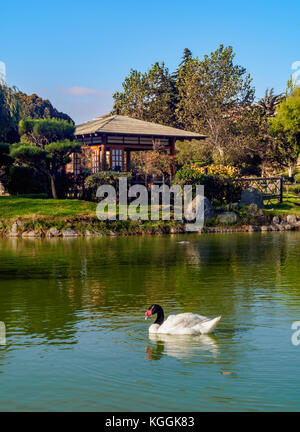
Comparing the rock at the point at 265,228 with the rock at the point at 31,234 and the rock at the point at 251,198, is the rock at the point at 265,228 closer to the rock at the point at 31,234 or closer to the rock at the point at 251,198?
the rock at the point at 251,198

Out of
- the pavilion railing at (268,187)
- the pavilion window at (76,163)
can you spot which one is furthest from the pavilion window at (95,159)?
the pavilion railing at (268,187)

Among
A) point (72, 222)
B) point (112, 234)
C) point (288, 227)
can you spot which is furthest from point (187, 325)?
point (288, 227)

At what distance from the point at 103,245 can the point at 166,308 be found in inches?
580

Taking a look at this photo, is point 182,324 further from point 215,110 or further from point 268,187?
point 215,110

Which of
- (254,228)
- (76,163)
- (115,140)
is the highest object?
(115,140)

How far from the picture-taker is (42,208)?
35.1 meters

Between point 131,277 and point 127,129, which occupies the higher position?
point 127,129

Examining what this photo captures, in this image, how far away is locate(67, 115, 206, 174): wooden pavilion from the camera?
4572cm

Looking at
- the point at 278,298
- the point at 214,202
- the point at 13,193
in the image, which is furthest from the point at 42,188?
the point at 278,298

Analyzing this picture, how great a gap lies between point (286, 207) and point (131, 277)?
25.9m

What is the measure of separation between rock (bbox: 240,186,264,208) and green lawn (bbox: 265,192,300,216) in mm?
695

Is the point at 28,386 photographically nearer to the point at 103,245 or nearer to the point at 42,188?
the point at 103,245

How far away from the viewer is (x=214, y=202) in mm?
39969

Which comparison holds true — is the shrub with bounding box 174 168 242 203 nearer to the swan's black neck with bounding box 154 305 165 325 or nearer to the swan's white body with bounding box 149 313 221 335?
the swan's black neck with bounding box 154 305 165 325
